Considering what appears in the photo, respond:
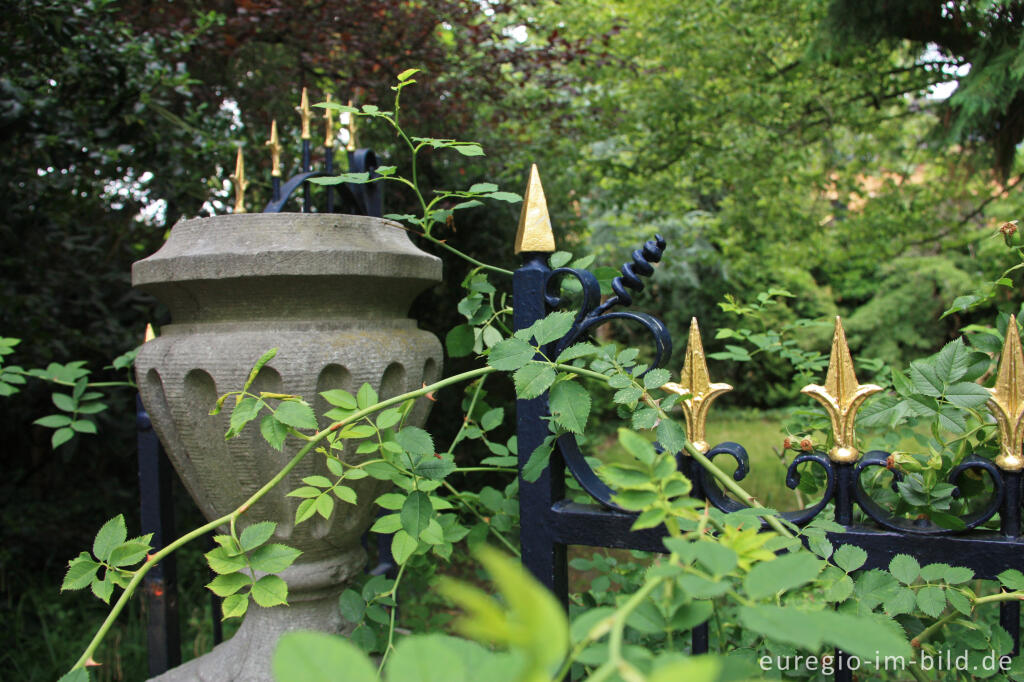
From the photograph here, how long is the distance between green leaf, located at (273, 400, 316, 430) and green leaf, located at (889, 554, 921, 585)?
0.90 m

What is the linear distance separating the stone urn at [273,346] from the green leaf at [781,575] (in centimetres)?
98

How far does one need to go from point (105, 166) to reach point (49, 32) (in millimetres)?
530

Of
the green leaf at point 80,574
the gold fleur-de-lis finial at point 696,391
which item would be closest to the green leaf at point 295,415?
the green leaf at point 80,574

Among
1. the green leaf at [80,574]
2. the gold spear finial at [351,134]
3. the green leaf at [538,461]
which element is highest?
the gold spear finial at [351,134]

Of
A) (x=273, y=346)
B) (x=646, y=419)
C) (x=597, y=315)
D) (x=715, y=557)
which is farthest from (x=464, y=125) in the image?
(x=715, y=557)

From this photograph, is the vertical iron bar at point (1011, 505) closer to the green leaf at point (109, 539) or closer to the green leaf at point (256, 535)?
the green leaf at point (256, 535)

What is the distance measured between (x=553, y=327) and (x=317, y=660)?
2.36 ft

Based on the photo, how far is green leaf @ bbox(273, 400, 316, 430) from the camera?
1051mm

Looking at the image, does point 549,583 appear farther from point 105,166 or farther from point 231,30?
point 231,30

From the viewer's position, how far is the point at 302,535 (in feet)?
4.86

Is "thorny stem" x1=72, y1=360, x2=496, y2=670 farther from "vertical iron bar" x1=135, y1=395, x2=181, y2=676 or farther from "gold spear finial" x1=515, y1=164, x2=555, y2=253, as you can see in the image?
"vertical iron bar" x1=135, y1=395, x2=181, y2=676

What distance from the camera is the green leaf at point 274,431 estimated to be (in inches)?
42.3

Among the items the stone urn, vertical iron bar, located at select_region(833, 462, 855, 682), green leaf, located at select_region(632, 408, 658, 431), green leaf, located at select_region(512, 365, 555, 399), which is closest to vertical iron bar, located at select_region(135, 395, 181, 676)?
the stone urn

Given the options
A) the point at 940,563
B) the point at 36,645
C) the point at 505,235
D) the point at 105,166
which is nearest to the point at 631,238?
the point at 505,235
